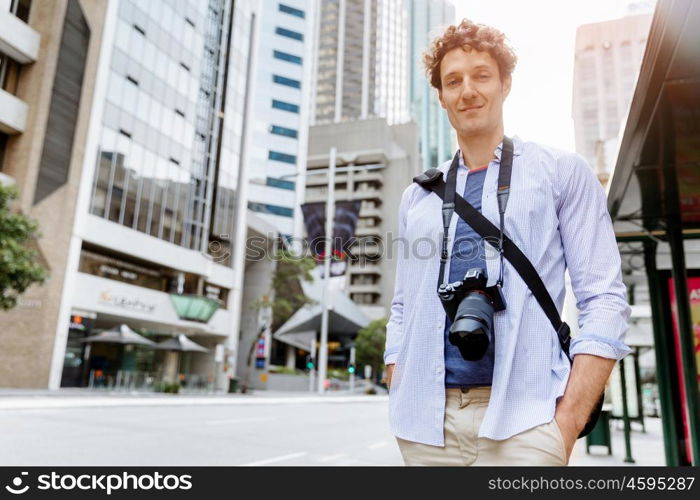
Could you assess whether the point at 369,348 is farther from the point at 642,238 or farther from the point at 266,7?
the point at 642,238

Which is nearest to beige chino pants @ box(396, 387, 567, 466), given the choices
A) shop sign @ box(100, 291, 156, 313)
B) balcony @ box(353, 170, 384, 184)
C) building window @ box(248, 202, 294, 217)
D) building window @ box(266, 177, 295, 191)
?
shop sign @ box(100, 291, 156, 313)

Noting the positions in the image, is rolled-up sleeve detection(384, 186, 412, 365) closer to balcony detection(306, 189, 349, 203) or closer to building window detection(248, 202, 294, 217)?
building window detection(248, 202, 294, 217)

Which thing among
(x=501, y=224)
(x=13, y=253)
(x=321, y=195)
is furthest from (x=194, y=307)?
(x=321, y=195)

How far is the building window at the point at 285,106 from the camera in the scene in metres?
69.8

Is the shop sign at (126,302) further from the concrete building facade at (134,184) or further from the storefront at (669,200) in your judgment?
the storefront at (669,200)

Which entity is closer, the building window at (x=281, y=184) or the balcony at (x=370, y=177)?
the building window at (x=281, y=184)

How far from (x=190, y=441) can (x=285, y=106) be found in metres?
63.6

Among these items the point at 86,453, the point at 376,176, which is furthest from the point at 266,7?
the point at 86,453

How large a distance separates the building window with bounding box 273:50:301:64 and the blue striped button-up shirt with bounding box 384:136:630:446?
7381 centimetres

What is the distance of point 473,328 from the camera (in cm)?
143

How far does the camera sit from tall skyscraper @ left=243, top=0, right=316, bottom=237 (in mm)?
66625

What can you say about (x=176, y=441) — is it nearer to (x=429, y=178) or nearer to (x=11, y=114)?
(x=429, y=178)

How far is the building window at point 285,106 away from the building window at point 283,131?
2351 mm

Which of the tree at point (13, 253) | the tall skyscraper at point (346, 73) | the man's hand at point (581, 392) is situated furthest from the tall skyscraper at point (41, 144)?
the tall skyscraper at point (346, 73)
